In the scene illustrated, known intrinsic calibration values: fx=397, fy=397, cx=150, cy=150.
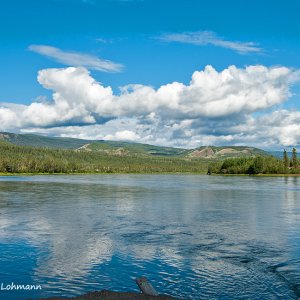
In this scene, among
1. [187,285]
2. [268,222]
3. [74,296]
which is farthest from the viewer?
[268,222]

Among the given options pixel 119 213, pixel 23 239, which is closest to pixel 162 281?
pixel 23 239

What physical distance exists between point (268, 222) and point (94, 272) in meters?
33.1

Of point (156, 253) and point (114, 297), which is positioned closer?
point (114, 297)

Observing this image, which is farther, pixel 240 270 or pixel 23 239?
pixel 23 239

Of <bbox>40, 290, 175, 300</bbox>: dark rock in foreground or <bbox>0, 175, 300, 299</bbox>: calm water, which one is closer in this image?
<bbox>40, 290, 175, 300</bbox>: dark rock in foreground

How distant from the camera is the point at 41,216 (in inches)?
2276

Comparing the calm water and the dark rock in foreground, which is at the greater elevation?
the dark rock in foreground

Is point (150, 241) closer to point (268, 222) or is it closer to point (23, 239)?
point (23, 239)

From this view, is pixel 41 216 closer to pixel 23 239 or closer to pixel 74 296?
pixel 23 239

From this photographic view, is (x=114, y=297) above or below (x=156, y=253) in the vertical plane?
above

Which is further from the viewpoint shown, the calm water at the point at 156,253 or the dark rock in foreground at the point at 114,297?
the calm water at the point at 156,253

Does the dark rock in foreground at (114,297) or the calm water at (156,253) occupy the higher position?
the dark rock in foreground at (114,297)

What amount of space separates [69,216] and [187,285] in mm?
36042

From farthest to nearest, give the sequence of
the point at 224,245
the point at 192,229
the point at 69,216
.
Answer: the point at 69,216
the point at 192,229
the point at 224,245
